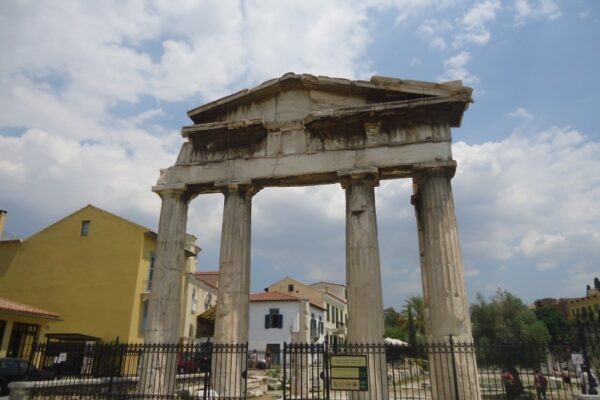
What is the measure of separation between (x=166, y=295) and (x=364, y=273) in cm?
627

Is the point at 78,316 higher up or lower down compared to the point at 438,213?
lower down

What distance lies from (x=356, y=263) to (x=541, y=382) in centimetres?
841

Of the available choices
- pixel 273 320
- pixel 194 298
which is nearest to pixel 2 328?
pixel 194 298

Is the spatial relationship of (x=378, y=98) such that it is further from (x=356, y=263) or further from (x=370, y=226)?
(x=356, y=263)

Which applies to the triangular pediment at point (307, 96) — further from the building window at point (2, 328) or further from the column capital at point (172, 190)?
the building window at point (2, 328)

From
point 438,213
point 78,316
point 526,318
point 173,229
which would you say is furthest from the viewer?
point 78,316

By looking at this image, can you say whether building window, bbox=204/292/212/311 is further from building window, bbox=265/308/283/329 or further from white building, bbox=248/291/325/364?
building window, bbox=265/308/283/329

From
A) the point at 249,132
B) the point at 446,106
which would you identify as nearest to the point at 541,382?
the point at 446,106

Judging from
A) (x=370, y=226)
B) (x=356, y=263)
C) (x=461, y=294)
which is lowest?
(x=461, y=294)

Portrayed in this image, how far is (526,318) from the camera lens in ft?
74.3

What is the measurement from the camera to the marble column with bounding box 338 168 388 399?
A: 11.6 metres

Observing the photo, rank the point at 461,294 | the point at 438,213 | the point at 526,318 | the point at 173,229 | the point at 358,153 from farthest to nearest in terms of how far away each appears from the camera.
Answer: the point at 526,318 → the point at 173,229 → the point at 358,153 → the point at 438,213 → the point at 461,294

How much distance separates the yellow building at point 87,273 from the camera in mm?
24547

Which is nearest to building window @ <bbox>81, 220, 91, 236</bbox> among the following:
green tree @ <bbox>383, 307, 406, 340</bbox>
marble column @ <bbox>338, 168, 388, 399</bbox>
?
marble column @ <bbox>338, 168, 388, 399</bbox>
